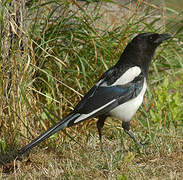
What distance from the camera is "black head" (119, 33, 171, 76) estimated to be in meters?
3.41

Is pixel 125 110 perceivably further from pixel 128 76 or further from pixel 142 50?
pixel 142 50

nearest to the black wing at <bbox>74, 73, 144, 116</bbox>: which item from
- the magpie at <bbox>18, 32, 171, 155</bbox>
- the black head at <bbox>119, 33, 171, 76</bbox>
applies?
the magpie at <bbox>18, 32, 171, 155</bbox>

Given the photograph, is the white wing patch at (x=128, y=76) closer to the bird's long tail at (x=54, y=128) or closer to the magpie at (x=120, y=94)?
the magpie at (x=120, y=94)

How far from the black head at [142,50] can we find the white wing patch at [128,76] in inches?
3.6

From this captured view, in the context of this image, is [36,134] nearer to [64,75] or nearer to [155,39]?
[64,75]

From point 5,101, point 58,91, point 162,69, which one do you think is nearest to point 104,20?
point 162,69

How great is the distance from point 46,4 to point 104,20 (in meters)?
1.06

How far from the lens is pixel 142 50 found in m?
3.46

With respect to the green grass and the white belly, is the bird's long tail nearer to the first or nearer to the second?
the green grass

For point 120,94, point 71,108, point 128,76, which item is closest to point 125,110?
point 120,94

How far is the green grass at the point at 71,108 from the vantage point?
111 inches

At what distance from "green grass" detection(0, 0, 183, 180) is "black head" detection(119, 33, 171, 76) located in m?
0.40

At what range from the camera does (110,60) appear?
13.1 feet

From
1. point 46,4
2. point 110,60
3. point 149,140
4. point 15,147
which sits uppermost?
point 46,4
